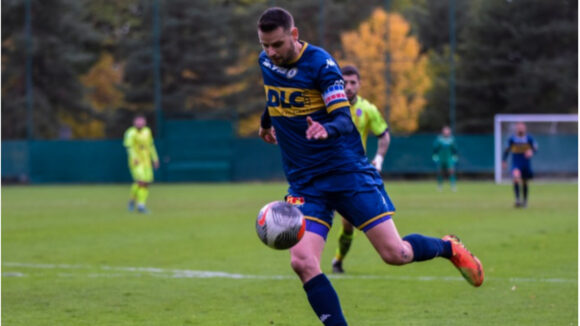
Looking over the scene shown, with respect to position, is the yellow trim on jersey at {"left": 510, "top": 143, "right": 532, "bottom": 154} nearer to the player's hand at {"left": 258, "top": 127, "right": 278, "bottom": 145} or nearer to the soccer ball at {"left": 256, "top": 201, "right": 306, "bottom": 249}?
the player's hand at {"left": 258, "top": 127, "right": 278, "bottom": 145}

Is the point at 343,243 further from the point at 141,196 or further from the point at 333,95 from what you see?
the point at 141,196

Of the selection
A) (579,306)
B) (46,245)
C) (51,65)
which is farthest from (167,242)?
(51,65)

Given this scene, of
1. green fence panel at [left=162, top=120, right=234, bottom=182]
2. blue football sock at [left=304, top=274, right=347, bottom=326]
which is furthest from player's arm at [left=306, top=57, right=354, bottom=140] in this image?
green fence panel at [left=162, top=120, right=234, bottom=182]

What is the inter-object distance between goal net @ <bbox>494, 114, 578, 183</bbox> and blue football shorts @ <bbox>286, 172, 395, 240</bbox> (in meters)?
32.0

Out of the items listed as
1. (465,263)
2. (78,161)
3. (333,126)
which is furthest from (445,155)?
(333,126)

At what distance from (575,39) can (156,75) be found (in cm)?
1814

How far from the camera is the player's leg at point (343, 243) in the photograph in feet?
33.7

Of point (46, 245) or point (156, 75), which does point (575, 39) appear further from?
point (46, 245)

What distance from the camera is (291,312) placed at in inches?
320

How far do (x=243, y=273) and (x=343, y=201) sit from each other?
4498 millimetres

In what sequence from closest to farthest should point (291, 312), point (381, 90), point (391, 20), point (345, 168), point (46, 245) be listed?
point (345, 168) < point (291, 312) < point (46, 245) < point (381, 90) < point (391, 20)

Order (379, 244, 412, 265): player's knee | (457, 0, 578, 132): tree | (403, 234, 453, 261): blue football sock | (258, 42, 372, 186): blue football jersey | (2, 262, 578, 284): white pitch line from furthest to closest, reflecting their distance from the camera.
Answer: (457, 0, 578, 132): tree → (2, 262, 578, 284): white pitch line → (403, 234, 453, 261): blue football sock → (379, 244, 412, 265): player's knee → (258, 42, 372, 186): blue football jersey

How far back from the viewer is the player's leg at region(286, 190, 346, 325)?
→ 6215mm

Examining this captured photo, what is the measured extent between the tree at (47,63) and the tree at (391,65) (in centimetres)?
1277
